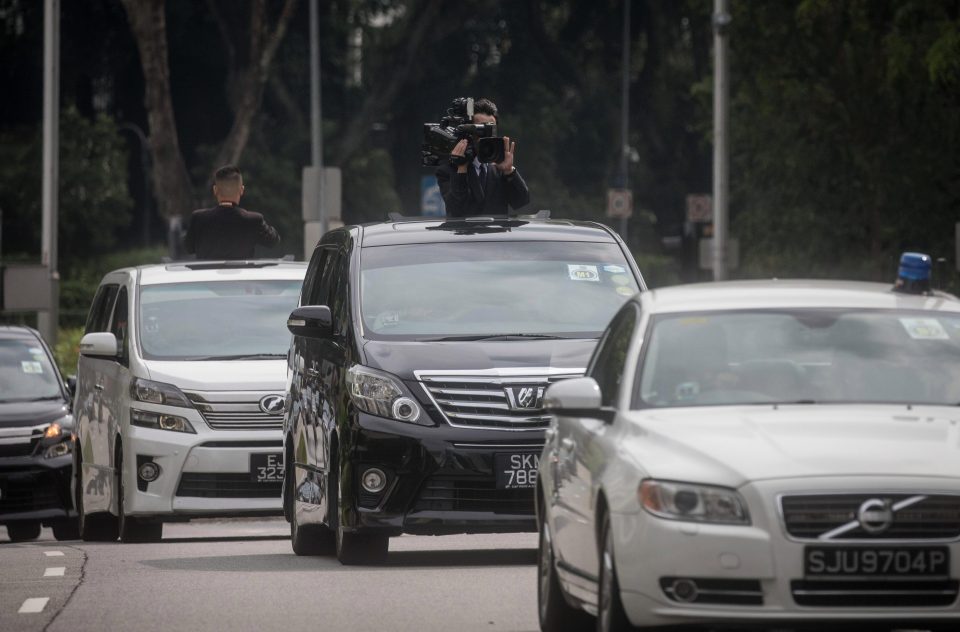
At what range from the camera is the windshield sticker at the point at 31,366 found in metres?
20.0

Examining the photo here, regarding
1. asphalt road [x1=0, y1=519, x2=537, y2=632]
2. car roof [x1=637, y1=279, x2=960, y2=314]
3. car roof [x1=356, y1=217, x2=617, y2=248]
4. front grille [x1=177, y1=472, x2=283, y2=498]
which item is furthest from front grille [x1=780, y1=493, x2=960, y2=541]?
front grille [x1=177, y1=472, x2=283, y2=498]

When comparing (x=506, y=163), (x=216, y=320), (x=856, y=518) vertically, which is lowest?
(x=856, y=518)

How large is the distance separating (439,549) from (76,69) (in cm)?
5247

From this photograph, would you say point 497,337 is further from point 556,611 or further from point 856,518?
point 856,518

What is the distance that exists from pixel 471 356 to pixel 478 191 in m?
3.08

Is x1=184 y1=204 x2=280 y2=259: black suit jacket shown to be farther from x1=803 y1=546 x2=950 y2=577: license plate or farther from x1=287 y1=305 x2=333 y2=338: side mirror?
x1=803 y1=546 x2=950 y2=577: license plate

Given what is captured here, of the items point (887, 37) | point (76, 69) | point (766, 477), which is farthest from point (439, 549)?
point (76, 69)

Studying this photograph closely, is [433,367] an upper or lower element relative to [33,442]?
upper

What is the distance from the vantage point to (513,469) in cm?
1226

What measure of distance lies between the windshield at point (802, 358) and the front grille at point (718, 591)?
104 cm

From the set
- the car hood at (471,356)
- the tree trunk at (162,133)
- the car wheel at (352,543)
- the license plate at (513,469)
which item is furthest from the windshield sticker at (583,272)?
the tree trunk at (162,133)

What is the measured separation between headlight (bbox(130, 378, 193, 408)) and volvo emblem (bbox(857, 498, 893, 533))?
28.1 ft

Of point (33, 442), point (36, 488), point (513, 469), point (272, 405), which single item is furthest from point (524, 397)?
point (33, 442)

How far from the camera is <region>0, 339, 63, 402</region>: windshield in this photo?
19.9m
